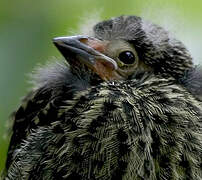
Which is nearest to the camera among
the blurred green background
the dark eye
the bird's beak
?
the bird's beak

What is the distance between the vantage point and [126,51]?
9.51 ft

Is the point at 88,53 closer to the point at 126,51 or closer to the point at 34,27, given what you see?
the point at 126,51

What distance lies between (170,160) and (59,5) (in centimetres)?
188

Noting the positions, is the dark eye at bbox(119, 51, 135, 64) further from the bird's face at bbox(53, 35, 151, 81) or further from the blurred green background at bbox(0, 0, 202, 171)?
the blurred green background at bbox(0, 0, 202, 171)

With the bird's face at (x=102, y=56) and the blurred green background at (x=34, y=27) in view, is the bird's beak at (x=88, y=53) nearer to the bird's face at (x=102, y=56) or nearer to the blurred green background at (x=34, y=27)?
the bird's face at (x=102, y=56)

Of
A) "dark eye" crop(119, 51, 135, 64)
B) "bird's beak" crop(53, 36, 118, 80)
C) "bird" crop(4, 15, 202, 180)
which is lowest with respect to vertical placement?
"bird" crop(4, 15, 202, 180)

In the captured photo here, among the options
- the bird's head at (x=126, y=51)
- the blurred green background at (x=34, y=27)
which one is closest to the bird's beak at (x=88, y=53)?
the bird's head at (x=126, y=51)

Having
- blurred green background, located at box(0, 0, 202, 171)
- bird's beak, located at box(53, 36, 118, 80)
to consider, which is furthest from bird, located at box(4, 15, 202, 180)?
blurred green background, located at box(0, 0, 202, 171)

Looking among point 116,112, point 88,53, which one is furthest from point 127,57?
point 116,112

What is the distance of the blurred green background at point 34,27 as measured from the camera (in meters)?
4.02

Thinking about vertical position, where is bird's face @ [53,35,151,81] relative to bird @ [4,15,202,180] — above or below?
above

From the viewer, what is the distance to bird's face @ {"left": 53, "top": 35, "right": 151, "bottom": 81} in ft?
9.08

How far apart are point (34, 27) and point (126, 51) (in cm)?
145

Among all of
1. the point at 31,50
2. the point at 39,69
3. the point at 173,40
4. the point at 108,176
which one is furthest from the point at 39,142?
the point at 31,50
